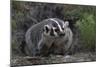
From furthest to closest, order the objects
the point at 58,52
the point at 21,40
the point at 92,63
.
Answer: the point at 92,63 < the point at 58,52 < the point at 21,40

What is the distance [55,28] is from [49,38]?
0.53 ft

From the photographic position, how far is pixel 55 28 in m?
2.55

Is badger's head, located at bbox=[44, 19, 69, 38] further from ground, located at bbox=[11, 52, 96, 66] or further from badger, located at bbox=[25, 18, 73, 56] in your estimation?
ground, located at bbox=[11, 52, 96, 66]

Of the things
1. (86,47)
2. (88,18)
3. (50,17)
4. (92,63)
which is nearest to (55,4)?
(50,17)

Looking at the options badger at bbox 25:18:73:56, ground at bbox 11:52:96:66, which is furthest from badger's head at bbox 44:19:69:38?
ground at bbox 11:52:96:66

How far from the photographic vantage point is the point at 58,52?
2.56 m

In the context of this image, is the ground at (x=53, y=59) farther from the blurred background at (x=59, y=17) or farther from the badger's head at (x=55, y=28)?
the badger's head at (x=55, y=28)

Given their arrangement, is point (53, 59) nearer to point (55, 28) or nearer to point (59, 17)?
point (55, 28)

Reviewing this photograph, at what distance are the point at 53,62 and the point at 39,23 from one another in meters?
0.56

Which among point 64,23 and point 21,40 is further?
point 64,23

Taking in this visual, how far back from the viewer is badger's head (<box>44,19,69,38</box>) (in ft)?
8.24

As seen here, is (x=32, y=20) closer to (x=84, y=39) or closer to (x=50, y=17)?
(x=50, y=17)

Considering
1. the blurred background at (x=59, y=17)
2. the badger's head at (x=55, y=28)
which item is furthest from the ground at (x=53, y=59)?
the badger's head at (x=55, y=28)

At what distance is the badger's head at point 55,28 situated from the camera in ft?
8.24
